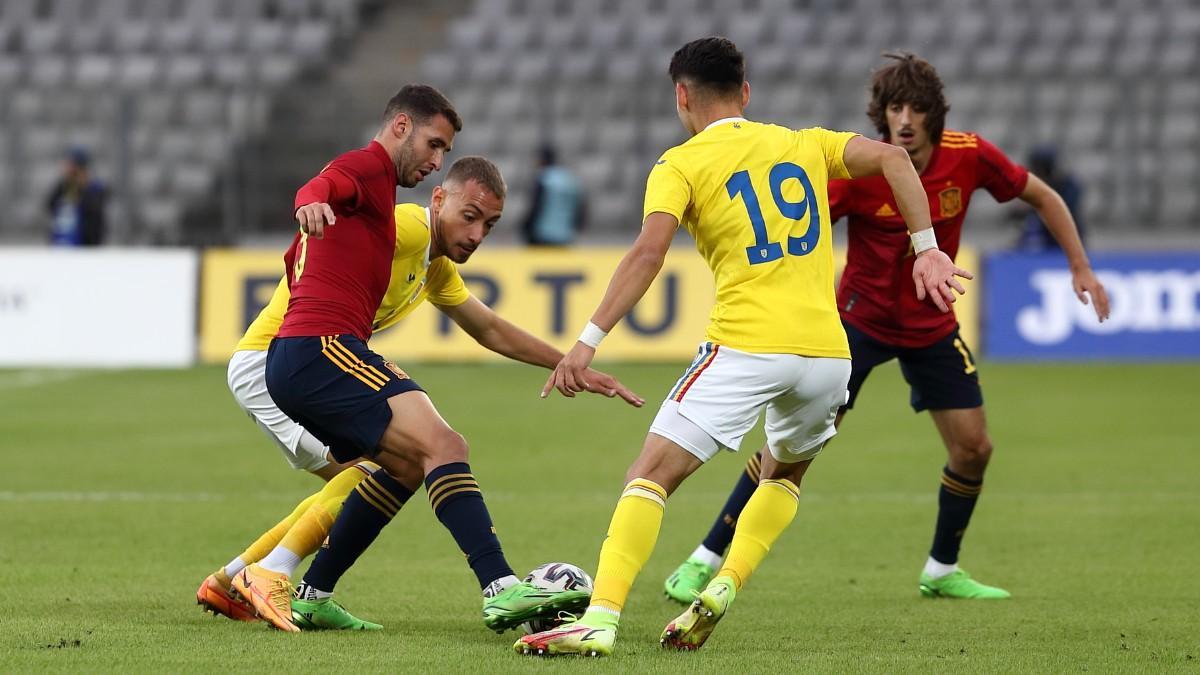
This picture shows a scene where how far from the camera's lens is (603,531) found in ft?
27.8

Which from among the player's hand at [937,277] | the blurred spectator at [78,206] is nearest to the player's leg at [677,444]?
the player's hand at [937,277]

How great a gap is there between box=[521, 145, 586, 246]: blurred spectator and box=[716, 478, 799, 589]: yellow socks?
12.7 meters

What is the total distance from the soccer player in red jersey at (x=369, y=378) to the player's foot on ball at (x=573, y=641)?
0.19 metres

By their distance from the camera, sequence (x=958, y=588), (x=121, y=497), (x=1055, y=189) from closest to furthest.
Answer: (x=958, y=588), (x=121, y=497), (x=1055, y=189)

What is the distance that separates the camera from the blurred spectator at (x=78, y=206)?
62.3 feet

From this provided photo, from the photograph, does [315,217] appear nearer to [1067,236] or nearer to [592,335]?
[592,335]

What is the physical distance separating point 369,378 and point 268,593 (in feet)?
2.96

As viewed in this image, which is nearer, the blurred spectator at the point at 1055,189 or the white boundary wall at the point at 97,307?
the white boundary wall at the point at 97,307

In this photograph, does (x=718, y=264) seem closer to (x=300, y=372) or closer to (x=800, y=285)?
(x=800, y=285)

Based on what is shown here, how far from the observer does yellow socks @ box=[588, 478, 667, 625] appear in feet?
17.4

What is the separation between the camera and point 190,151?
861 inches

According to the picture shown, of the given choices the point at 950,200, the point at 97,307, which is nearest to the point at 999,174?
the point at 950,200

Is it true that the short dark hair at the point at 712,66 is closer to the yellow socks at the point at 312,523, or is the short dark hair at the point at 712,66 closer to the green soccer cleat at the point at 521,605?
the green soccer cleat at the point at 521,605

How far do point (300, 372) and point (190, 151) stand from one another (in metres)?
17.0
